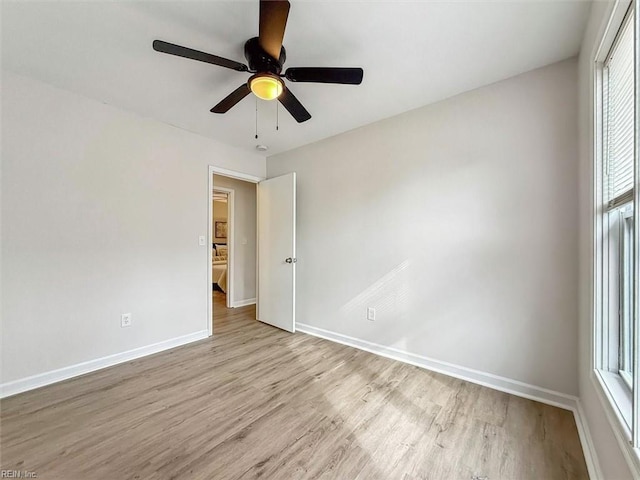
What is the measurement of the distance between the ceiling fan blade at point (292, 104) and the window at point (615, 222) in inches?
63.8

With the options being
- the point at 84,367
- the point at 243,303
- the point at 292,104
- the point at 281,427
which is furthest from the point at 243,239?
the point at 281,427

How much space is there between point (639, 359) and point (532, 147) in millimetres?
1605

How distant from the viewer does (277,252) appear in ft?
11.7

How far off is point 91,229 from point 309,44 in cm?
243

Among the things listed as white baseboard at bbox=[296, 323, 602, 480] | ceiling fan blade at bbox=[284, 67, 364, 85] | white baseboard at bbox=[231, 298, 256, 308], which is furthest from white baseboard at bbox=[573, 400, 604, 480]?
white baseboard at bbox=[231, 298, 256, 308]

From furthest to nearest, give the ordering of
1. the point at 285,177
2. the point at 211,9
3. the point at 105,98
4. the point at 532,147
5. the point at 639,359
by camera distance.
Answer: the point at 285,177 → the point at 105,98 → the point at 532,147 → the point at 211,9 → the point at 639,359

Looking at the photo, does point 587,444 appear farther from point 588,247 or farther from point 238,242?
point 238,242

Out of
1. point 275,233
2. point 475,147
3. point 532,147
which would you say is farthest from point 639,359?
point 275,233

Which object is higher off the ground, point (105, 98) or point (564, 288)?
point (105, 98)

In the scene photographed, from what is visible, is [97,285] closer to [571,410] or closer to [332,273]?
[332,273]

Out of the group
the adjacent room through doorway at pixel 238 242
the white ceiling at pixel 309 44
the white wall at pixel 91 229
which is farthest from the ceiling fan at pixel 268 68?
the adjacent room through doorway at pixel 238 242

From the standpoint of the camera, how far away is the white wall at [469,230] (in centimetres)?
185

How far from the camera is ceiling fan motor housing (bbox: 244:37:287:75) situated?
154cm

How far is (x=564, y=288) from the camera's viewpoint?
1825 millimetres
